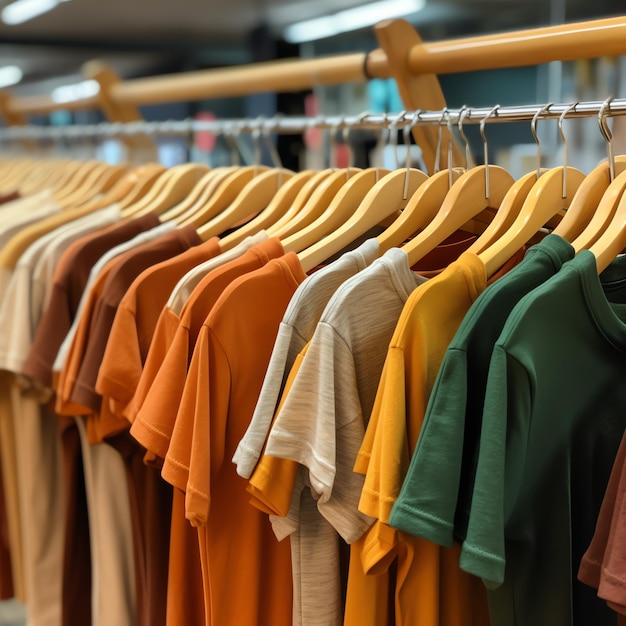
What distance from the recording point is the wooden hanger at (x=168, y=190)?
53.2 inches

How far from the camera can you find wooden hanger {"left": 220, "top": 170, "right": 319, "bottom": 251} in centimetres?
108

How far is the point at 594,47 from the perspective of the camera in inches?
36.5

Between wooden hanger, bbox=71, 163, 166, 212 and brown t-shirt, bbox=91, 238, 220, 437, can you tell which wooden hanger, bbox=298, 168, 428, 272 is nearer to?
brown t-shirt, bbox=91, 238, 220, 437

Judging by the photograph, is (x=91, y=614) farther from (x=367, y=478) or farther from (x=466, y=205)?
(x=466, y=205)

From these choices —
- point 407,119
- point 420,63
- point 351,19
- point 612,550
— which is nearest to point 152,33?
point 351,19

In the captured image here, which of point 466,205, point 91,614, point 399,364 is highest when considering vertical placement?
point 466,205

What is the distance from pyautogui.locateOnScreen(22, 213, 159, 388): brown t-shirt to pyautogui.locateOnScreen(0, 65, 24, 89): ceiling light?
707cm

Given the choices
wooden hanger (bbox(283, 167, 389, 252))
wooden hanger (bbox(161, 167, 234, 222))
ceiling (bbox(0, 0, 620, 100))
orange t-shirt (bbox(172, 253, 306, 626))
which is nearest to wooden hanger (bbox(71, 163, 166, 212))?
wooden hanger (bbox(161, 167, 234, 222))

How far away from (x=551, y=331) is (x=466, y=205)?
280mm

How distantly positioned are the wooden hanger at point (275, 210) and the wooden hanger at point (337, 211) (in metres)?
0.08

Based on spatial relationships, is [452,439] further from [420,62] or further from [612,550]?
[420,62]

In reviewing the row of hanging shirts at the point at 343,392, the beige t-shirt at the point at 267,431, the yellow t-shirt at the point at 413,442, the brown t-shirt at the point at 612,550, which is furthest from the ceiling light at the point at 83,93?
the brown t-shirt at the point at 612,550

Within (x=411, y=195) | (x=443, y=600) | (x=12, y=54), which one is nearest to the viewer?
(x=443, y=600)

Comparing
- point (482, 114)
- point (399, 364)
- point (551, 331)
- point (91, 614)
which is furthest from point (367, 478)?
point (91, 614)
